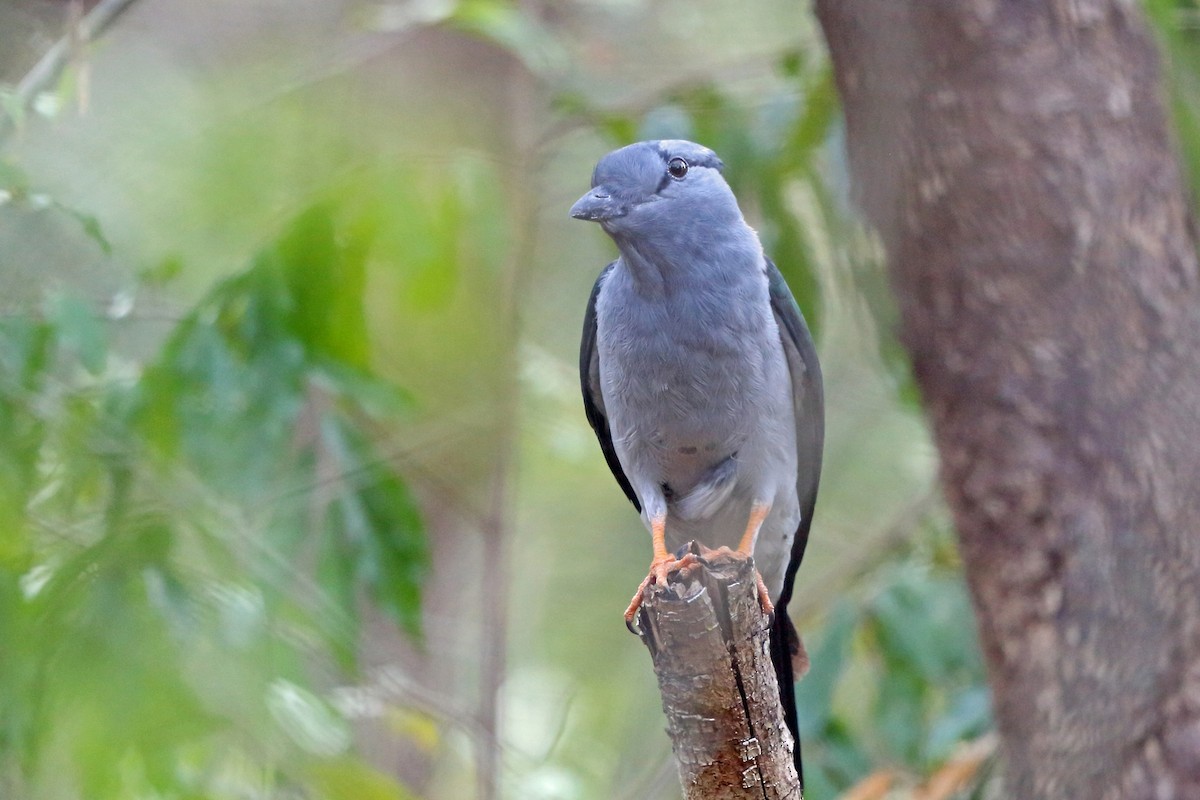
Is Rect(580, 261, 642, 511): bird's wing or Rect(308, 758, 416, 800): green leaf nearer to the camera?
Rect(308, 758, 416, 800): green leaf

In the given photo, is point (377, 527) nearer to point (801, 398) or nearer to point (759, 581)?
point (801, 398)

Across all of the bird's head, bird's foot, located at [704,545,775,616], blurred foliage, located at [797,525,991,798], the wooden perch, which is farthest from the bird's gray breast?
blurred foliage, located at [797,525,991,798]

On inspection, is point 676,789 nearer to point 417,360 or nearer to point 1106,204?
point 417,360

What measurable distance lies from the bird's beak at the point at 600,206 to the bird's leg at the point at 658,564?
888 millimetres

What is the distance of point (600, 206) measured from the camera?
3207 mm

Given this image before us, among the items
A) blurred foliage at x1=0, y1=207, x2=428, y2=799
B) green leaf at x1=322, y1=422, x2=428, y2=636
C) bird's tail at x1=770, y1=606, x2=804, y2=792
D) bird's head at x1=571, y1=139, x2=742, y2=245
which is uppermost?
bird's head at x1=571, y1=139, x2=742, y2=245

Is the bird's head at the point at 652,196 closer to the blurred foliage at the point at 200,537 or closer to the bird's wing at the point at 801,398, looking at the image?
the bird's wing at the point at 801,398

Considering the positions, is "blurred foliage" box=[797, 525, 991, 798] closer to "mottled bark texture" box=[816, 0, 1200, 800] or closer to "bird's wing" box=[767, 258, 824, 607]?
"mottled bark texture" box=[816, 0, 1200, 800]

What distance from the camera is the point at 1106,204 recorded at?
4.03 meters

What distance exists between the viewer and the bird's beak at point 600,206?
317 cm

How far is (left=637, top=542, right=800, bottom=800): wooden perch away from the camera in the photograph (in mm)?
2572

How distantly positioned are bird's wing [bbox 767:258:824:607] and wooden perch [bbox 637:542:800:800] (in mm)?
1063

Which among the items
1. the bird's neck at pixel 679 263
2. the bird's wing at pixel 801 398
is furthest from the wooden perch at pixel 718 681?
the bird's wing at pixel 801 398

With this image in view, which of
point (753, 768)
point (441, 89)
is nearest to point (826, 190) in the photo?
point (441, 89)
